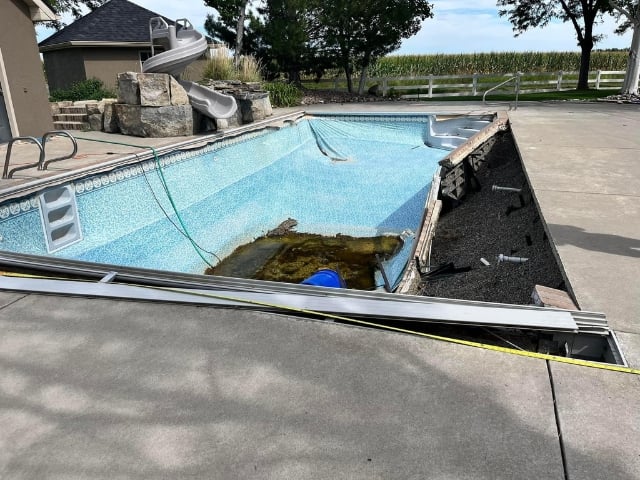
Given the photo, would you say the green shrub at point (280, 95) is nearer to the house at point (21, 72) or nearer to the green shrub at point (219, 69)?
the green shrub at point (219, 69)

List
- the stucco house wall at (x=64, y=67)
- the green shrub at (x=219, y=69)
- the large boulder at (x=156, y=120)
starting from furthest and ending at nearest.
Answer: the stucco house wall at (x=64, y=67) → the green shrub at (x=219, y=69) → the large boulder at (x=156, y=120)

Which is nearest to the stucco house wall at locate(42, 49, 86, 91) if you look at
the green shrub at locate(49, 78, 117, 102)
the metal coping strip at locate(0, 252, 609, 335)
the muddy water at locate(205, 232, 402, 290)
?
the green shrub at locate(49, 78, 117, 102)

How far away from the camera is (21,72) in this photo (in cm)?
817

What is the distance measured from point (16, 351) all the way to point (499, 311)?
92.4 inches

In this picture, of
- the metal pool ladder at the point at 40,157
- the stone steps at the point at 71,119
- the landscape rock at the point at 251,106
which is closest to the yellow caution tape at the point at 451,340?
the metal pool ladder at the point at 40,157

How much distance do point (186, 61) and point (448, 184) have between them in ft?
16.6

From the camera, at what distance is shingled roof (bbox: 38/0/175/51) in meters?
14.7

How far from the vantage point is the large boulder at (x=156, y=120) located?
7984 mm

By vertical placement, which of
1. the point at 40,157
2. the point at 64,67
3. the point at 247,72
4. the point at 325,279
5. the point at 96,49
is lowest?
the point at 325,279

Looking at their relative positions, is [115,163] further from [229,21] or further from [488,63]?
[488,63]

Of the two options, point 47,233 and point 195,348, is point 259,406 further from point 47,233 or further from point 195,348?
point 47,233

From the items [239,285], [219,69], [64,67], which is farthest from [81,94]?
[239,285]

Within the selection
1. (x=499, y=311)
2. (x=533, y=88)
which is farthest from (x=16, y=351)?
(x=533, y=88)

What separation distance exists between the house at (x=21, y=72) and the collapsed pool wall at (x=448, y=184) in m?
7.24
